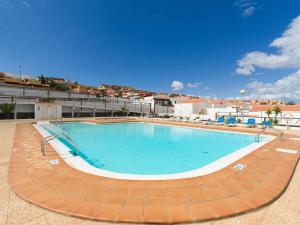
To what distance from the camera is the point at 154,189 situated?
296cm

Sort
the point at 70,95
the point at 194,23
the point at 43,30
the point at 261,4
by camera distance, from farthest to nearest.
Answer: the point at 70,95, the point at 194,23, the point at 43,30, the point at 261,4

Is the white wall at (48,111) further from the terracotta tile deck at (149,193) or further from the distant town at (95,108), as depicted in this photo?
the terracotta tile deck at (149,193)

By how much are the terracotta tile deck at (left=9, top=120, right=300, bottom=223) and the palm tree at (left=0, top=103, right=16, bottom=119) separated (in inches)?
759

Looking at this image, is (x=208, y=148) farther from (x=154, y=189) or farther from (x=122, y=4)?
(x=122, y=4)

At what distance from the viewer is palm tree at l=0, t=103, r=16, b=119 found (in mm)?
18172

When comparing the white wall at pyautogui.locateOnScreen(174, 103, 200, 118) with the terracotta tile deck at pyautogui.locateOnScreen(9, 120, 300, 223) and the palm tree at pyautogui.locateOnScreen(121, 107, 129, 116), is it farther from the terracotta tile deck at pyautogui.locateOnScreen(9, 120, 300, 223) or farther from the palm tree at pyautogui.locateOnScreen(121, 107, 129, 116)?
the terracotta tile deck at pyautogui.locateOnScreen(9, 120, 300, 223)

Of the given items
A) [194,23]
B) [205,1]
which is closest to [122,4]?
[205,1]

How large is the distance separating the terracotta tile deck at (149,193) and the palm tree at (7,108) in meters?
19.3

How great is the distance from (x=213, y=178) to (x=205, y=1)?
1943cm

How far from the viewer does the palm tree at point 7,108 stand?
18.2 m

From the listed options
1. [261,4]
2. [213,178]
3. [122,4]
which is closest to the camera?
[213,178]

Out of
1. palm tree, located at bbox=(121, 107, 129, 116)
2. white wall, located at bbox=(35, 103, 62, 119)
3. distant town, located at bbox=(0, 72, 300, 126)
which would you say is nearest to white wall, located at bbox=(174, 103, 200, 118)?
distant town, located at bbox=(0, 72, 300, 126)

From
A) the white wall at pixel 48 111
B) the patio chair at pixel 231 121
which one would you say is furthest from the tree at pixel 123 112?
the patio chair at pixel 231 121

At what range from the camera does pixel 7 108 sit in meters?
18.3
